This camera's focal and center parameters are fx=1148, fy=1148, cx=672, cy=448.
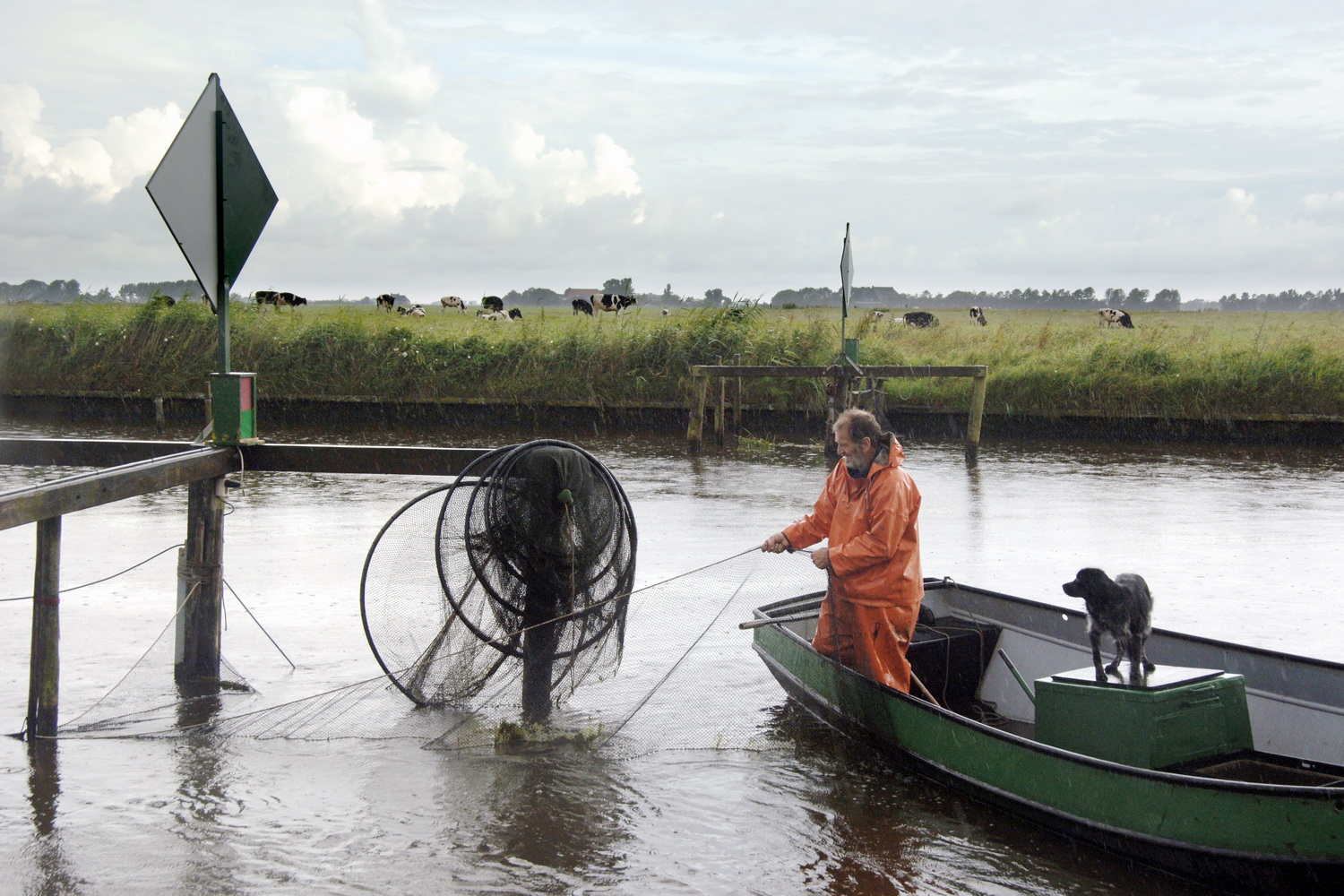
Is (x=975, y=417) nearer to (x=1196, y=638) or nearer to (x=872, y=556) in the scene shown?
(x=1196, y=638)

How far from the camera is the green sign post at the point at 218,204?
20.9 ft

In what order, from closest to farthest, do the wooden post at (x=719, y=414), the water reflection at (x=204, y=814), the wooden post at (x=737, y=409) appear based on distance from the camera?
the water reflection at (x=204, y=814) → the wooden post at (x=719, y=414) → the wooden post at (x=737, y=409)

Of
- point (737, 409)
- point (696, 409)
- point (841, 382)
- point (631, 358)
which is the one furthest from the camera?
point (631, 358)

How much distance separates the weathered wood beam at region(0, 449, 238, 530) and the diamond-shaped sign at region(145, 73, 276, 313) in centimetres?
89

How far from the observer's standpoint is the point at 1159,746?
5.10 m

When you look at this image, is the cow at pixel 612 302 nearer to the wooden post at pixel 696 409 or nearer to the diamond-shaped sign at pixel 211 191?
the wooden post at pixel 696 409

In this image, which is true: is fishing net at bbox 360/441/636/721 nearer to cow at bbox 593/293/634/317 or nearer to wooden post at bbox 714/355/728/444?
wooden post at bbox 714/355/728/444

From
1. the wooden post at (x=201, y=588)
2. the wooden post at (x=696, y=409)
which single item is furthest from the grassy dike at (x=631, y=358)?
the wooden post at (x=201, y=588)

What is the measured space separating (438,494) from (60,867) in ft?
9.34


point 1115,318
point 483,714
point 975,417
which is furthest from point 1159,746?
point 1115,318

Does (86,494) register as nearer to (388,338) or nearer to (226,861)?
(226,861)

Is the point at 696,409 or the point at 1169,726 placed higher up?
the point at 696,409

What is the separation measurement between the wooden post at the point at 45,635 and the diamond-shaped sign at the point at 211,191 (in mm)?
1591

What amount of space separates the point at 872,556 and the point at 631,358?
2021 cm
